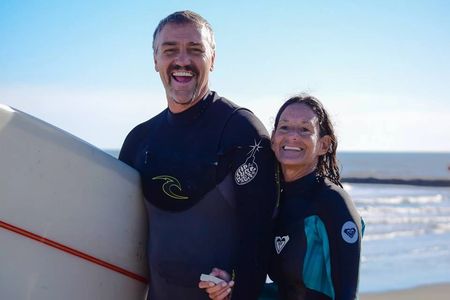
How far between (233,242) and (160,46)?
2.93ft

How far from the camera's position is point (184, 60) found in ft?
7.97

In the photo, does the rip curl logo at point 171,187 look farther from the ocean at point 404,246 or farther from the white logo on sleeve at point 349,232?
the ocean at point 404,246

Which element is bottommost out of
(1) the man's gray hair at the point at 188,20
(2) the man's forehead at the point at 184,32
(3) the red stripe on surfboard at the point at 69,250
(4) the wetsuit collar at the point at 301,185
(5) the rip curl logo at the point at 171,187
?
Answer: (3) the red stripe on surfboard at the point at 69,250

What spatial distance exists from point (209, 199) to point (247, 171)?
0.22m

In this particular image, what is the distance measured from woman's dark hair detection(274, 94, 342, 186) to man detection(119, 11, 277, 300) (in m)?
0.23

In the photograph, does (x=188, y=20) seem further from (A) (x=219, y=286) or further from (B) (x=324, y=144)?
(A) (x=219, y=286)

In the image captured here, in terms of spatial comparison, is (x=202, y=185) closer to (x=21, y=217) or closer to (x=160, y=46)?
(x=160, y=46)

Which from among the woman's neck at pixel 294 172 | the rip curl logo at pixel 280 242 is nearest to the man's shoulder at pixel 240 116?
the woman's neck at pixel 294 172

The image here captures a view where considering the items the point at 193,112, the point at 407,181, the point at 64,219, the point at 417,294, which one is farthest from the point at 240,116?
the point at 407,181

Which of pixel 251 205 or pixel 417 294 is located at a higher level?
pixel 417 294

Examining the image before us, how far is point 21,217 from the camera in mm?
2488

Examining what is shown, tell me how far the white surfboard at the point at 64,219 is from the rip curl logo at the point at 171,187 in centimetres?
25

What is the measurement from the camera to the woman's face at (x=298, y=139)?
7.91 ft

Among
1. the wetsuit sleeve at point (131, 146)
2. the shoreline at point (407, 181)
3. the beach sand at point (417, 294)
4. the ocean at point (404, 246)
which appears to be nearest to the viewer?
the wetsuit sleeve at point (131, 146)
